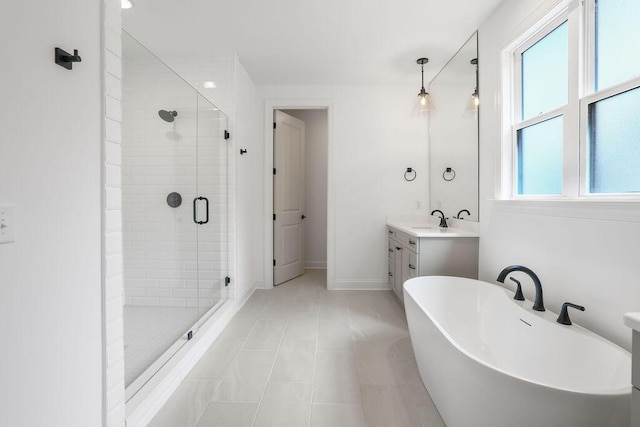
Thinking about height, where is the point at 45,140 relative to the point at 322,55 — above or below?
below

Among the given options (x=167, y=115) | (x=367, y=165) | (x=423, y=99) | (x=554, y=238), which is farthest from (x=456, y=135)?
(x=167, y=115)

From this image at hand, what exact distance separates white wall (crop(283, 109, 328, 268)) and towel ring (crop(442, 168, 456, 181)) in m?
2.33

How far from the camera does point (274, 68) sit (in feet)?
11.2

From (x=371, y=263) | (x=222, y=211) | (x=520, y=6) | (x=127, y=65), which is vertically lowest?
(x=371, y=263)

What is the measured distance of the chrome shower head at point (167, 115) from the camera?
7.32 ft

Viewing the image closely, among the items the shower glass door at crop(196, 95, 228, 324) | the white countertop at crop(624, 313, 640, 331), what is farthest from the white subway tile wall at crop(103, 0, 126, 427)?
the white countertop at crop(624, 313, 640, 331)

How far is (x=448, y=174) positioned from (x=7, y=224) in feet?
11.2

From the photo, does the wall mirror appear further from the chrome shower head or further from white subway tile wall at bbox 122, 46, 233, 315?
the chrome shower head

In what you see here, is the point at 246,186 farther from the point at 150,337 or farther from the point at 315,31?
the point at 150,337

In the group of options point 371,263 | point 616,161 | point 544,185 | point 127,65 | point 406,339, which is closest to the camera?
point 616,161

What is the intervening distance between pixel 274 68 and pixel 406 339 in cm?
315

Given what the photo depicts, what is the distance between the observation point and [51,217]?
3.31 ft

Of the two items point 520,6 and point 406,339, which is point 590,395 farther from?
point 520,6

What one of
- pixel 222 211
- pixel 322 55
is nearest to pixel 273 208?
pixel 222 211
